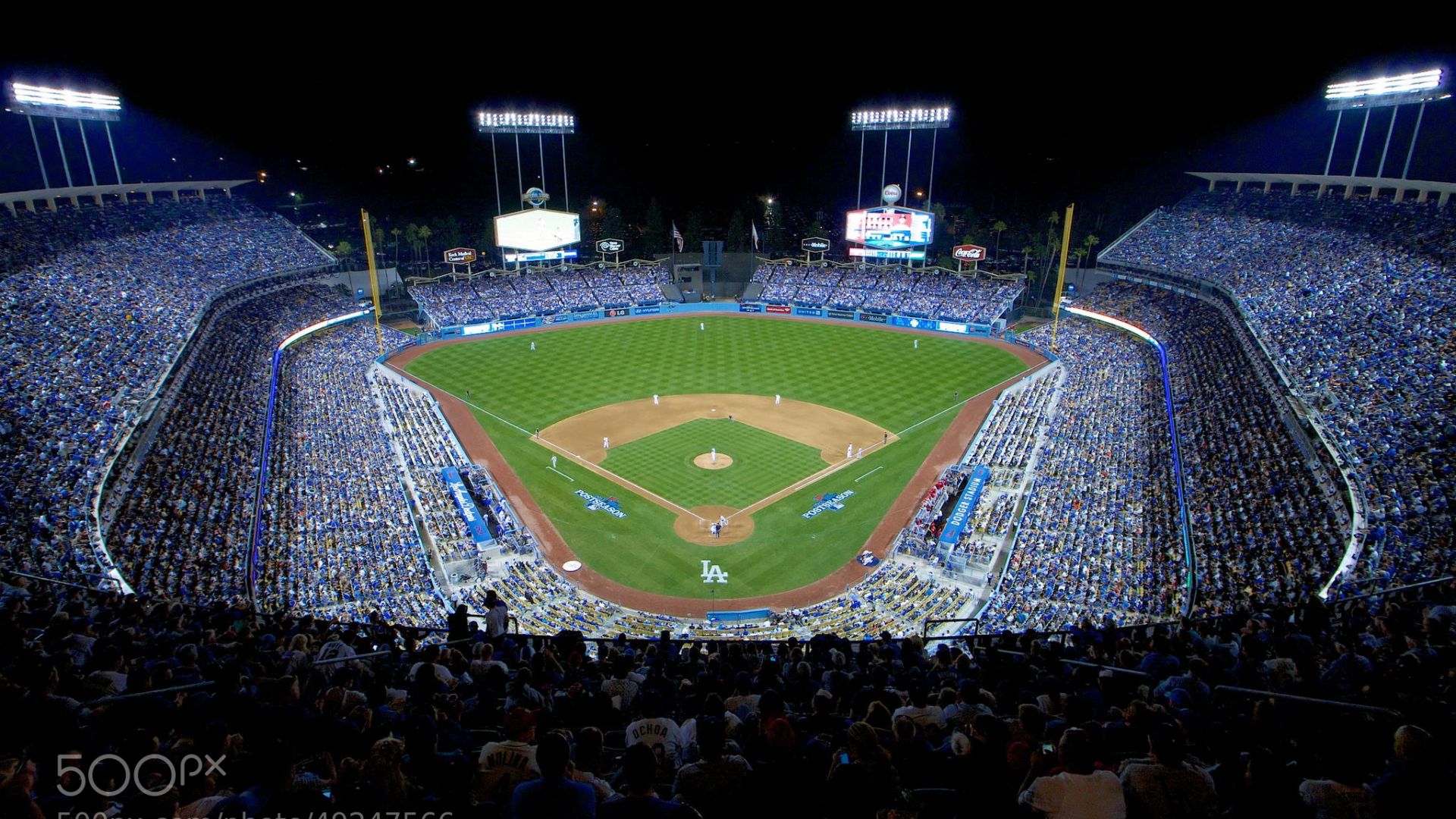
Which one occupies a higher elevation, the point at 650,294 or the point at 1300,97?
the point at 1300,97

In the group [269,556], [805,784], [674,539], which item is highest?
[805,784]

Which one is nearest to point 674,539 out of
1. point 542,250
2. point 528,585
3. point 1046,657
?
point 528,585

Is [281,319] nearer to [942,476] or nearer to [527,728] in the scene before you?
[942,476]

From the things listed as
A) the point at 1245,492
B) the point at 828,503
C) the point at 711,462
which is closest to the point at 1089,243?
the point at 711,462

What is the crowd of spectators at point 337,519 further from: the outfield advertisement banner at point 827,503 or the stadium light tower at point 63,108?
the stadium light tower at point 63,108

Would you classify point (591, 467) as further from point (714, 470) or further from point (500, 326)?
point (500, 326)

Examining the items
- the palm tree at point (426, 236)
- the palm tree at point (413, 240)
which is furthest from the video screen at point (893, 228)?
the palm tree at point (413, 240)

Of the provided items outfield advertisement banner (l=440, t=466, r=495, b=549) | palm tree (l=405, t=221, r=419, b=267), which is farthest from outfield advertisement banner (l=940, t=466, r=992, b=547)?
palm tree (l=405, t=221, r=419, b=267)
